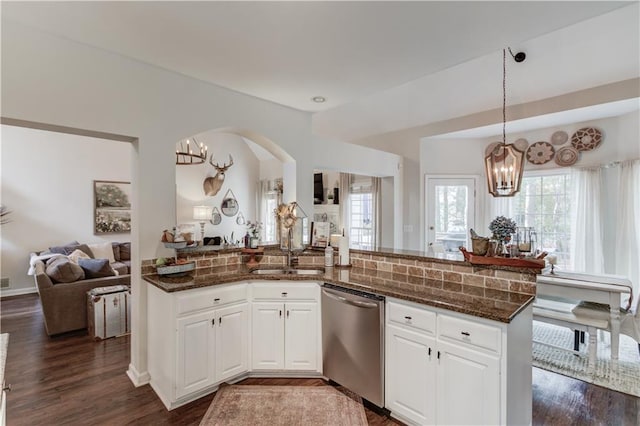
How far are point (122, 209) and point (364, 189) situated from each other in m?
5.24

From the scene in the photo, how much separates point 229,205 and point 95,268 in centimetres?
355

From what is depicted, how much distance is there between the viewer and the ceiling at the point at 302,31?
6.42 feet

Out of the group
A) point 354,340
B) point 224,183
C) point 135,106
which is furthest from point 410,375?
point 224,183

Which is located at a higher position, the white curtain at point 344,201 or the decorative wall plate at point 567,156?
the decorative wall plate at point 567,156

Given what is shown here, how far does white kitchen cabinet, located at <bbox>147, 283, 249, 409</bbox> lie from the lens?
2.34m

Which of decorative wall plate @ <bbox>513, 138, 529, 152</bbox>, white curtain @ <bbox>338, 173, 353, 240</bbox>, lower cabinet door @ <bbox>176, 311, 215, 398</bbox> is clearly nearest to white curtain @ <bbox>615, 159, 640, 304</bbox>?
decorative wall plate @ <bbox>513, 138, 529, 152</bbox>

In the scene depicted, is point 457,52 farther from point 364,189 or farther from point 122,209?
point 122,209

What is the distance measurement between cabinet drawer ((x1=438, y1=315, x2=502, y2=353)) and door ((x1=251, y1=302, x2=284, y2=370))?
1374 millimetres

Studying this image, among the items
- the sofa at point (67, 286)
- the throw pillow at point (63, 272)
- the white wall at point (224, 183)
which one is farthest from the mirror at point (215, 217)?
the throw pillow at point (63, 272)

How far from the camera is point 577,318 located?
9.98 ft

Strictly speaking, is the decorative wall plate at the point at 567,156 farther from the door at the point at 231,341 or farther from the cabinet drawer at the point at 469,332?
the door at the point at 231,341

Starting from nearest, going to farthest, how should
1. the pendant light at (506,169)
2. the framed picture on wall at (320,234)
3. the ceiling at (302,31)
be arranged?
the ceiling at (302,31) → the pendant light at (506,169) → the framed picture on wall at (320,234)

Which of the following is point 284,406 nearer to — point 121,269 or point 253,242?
point 253,242

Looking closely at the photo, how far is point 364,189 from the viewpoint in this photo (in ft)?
21.4
